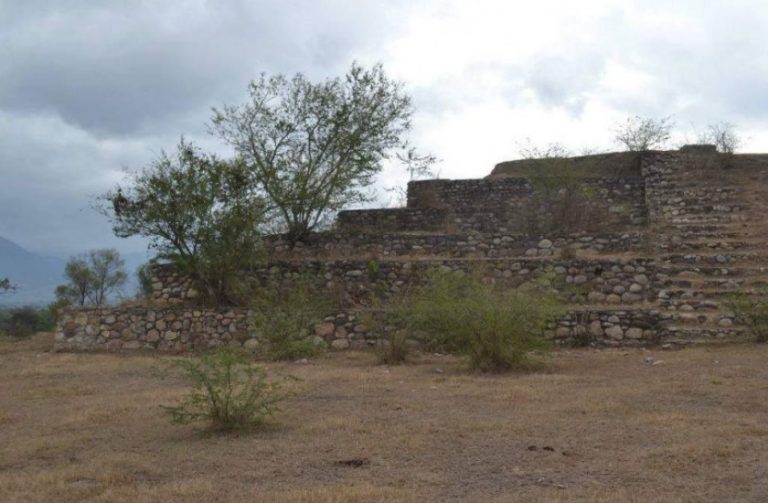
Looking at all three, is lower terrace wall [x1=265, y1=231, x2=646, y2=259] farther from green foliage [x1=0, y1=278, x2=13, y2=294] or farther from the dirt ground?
green foliage [x1=0, y1=278, x2=13, y2=294]

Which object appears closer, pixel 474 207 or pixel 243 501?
pixel 243 501

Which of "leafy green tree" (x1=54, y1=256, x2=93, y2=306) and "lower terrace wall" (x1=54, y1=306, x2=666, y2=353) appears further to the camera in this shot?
"leafy green tree" (x1=54, y1=256, x2=93, y2=306)

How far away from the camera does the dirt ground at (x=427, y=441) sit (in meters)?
5.13

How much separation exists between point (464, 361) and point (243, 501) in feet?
22.3

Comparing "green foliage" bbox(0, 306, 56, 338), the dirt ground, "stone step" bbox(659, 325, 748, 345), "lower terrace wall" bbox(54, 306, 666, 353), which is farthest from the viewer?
"green foliage" bbox(0, 306, 56, 338)

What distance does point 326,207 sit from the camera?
1880 cm

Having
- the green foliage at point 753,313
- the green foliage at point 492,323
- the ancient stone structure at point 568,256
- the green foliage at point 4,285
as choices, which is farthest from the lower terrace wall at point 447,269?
the green foliage at point 4,285

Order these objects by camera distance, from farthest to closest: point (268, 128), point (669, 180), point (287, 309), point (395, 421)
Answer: point (669, 180), point (268, 128), point (287, 309), point (395, 421)

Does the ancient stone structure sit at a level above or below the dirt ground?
above

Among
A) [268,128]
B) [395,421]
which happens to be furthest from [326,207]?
[395,421]

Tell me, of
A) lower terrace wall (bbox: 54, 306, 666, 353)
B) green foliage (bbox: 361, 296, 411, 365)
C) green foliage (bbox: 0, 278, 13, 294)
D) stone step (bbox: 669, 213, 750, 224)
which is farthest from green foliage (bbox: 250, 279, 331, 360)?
green foliage (bbox: 0, 278, 13, 294)

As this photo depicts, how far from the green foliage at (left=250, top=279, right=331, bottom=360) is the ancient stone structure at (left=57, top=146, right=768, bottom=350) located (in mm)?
420

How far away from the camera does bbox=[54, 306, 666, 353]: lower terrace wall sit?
13523mm

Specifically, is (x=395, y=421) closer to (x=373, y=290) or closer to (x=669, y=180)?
(x=373, y=290)
